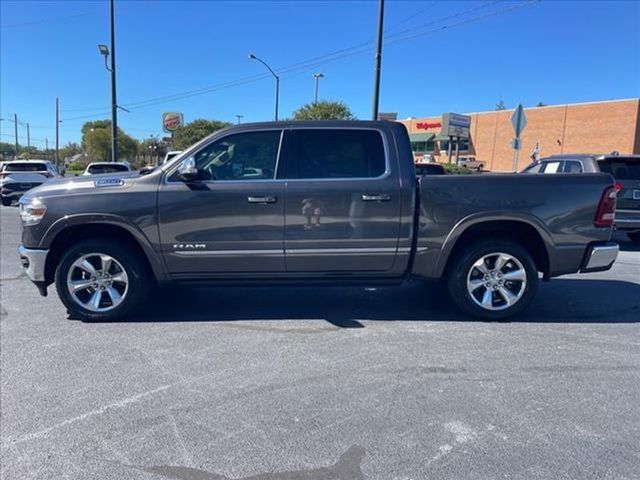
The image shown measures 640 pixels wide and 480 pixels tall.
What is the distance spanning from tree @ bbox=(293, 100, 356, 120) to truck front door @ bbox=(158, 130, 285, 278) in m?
33.7

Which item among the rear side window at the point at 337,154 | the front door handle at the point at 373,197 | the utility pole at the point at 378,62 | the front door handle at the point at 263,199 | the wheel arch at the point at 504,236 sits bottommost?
the wheel arch at the point at 504,236

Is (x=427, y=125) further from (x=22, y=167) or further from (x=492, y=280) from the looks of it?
(x=492, y=280)

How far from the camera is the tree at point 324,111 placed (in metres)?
38.0

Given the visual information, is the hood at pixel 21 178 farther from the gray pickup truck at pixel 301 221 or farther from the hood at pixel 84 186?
the gray pickup truck at pixel 301 221

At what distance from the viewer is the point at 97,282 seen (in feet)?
15.9

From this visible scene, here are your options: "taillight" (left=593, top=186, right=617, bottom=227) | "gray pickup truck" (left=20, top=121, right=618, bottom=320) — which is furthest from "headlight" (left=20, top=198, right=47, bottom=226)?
"taillight" (left=593, top=186, right=617, bottom=227)

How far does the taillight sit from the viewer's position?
188 inches

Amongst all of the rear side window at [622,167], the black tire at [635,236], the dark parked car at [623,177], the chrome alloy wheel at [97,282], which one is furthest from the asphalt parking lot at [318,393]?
the black tire at [635,236]

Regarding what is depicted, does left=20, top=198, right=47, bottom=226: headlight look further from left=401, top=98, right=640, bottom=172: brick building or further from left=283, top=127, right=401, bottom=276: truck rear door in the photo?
left=401, top=98, right=640, bottom=172: brick building

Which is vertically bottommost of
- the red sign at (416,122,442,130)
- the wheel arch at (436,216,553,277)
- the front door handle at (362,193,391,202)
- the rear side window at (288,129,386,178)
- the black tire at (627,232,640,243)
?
the black tire at (627,232,640,243)

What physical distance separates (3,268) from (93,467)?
20.0 feet

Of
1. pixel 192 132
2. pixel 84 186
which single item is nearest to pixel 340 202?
pixel 84 186

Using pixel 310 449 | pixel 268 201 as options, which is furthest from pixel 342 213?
pixel 310 449

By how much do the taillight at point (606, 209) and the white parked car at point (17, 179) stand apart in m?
17.7
